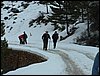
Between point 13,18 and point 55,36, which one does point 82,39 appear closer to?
point 55,36

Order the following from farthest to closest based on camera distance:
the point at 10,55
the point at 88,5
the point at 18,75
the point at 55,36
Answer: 1. the point at 88,5
2. the point at 10,55
3. the point at 55,36
4. the point at 18,75

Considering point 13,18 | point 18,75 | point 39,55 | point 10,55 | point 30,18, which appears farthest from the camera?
point 13,18

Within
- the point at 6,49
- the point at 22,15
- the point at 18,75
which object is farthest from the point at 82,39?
the point at 22,15

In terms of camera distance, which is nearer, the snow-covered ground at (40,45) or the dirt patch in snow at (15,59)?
the snow-covered ground at (40,45)

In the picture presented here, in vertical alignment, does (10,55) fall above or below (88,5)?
below

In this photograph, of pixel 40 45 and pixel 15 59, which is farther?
pixel 40 45

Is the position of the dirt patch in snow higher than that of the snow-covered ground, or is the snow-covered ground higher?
the snow-covered ground

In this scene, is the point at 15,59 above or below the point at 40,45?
below

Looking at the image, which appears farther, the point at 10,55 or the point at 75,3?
the point at 75,3

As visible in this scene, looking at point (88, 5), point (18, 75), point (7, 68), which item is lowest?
point (7, 68)

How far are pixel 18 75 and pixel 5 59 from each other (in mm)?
19563

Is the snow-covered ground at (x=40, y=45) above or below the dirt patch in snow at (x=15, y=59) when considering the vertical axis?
above

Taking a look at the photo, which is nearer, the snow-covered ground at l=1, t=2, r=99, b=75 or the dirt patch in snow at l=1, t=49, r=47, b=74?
the snow-covered ground at l=1, t=2, r=99, b=75

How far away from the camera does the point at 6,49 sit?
107ft
